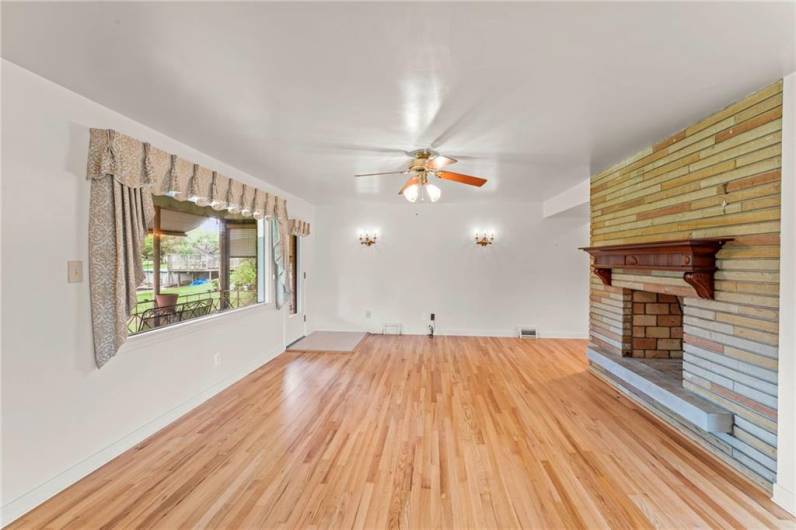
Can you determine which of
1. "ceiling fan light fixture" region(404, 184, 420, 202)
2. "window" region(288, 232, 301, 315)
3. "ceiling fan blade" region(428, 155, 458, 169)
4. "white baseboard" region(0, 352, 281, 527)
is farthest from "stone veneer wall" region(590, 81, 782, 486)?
"window" region(288, 232, 301, 315)

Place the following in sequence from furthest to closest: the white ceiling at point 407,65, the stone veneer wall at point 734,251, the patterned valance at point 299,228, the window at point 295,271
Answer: the window at point 295,271 < the patterned valance at point 299,228 < the stone veneer wall at point 734,251 < the white ceiling at point 407,65

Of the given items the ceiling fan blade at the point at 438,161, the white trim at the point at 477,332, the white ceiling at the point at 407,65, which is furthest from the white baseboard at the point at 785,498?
the white trim at the point at 477,332

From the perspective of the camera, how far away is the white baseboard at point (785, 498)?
5.96ft

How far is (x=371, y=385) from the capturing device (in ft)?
12.0

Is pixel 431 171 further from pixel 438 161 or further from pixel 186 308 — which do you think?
pixel 186 308

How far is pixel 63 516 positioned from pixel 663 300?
5.23 m

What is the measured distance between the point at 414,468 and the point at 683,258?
98.7 inches

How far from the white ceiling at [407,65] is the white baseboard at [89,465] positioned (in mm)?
2410

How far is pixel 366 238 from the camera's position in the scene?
20.8 ft

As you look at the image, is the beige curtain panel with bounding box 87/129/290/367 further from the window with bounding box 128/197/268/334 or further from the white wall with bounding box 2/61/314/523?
the window with bounding box 128/197/268/334

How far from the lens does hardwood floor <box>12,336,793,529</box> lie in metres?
1.79

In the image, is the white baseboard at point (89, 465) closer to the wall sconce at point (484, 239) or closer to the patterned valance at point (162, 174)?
the patterned valance at point (162, 174)

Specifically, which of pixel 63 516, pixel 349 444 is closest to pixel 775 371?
pixel 349 444

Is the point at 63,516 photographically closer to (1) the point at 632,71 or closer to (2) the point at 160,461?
(2) the point at 160,461
